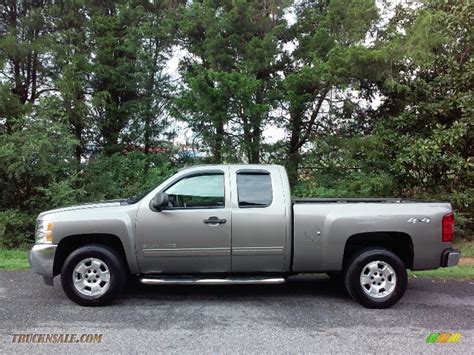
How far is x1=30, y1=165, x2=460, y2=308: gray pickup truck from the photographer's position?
19.4 ft

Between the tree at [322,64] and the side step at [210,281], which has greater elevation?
the tree at [322,64]

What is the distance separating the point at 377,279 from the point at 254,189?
1.96m

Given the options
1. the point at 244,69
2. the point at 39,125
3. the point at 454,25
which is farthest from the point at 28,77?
the point at 454,25

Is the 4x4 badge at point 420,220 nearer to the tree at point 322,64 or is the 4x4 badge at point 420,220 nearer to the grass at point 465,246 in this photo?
the grass at point 465,246

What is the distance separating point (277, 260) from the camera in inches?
237

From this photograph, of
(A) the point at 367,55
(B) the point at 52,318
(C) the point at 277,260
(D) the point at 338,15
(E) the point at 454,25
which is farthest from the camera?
(D) the point at 338,15

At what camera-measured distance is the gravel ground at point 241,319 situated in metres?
4.62

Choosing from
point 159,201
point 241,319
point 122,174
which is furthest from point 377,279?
point 122,174

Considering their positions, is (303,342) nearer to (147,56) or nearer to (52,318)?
(52,318)

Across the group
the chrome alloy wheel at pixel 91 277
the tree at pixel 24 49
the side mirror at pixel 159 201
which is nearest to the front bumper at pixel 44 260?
the chrome alloy wheel at pixel 91 277

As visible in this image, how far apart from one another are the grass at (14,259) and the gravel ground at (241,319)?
1.21m

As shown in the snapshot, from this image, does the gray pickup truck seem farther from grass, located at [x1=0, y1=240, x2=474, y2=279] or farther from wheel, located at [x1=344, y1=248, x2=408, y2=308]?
grass, located at [x1=0, y1=240, x2=474, y2=279]

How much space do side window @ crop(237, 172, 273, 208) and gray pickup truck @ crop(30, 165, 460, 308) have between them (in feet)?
0.17

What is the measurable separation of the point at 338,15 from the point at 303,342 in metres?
9.94
